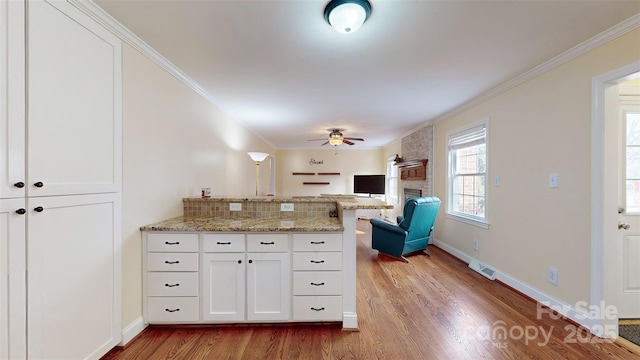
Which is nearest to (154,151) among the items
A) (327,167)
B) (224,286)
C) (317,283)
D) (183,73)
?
(183,73)

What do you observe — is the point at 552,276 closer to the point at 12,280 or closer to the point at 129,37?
the point at 12,280

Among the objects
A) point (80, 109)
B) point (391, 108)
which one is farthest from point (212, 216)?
point (391, 108)

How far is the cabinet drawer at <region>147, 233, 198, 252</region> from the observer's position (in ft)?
6.36

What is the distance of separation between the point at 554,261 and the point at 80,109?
396 cm

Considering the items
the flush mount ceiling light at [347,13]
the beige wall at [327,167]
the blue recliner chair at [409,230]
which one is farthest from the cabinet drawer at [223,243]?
the beige wall at [327,167]

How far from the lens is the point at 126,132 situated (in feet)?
5.79

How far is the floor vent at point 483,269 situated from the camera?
2.94 metres

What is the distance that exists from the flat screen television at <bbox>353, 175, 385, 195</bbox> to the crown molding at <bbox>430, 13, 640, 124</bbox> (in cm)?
382

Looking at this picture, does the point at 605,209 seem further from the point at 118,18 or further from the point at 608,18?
the point at 118,18

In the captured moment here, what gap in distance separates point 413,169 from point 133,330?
5.12 m

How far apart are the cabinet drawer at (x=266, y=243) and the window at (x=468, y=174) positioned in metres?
2.76

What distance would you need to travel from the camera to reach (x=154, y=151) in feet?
6.70

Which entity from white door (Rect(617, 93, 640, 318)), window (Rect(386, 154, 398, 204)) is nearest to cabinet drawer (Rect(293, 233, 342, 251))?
white door (Rect(617, 93, 640, 318))

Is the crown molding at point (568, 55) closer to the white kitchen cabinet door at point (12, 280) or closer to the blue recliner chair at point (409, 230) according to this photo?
the blue recliner chair at point (409, 230)
